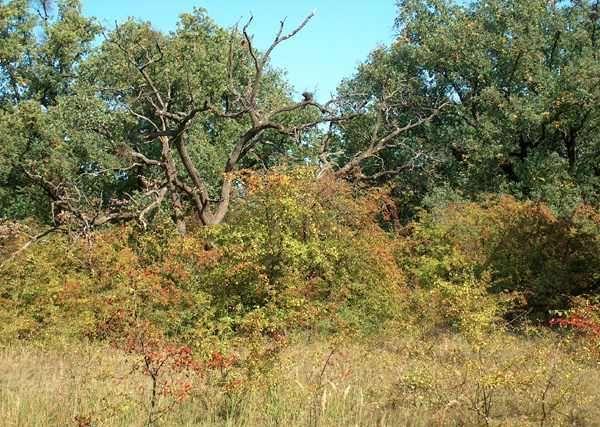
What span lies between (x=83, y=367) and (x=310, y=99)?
36.8ft

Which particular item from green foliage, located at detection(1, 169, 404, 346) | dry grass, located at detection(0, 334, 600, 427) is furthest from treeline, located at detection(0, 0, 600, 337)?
dry grass, located at detection(0, 334, 600, 427)

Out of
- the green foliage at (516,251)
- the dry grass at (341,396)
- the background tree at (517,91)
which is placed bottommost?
the dry grass at (341,396)

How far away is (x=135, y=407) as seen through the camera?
702 centimetres

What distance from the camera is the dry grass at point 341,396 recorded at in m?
6.77

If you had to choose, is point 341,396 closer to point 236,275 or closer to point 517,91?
point 236,275

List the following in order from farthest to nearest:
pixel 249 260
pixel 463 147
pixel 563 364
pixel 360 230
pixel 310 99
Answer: pixel 463 147, pixel 310 99, pixel 360 230, pixel 249 260, pixel 563 364

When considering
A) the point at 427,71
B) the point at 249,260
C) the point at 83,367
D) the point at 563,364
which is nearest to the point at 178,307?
the point at 249,260

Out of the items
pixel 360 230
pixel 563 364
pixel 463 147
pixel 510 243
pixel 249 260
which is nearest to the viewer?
pixel 563 364

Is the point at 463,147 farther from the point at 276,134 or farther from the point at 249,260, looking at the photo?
the point at 249,260

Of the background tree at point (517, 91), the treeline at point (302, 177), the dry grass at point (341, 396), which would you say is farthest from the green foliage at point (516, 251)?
the dry grass at point (341, 396)

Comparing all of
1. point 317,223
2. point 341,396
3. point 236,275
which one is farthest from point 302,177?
point 341,396

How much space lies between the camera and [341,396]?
7.68 m

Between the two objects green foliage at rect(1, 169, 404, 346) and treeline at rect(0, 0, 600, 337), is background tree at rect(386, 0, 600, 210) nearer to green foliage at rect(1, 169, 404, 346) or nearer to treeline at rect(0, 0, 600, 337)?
treeline at rect(0, 0, 600, 337)

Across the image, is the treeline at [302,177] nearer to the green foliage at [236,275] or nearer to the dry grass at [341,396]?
the green foliage at [236,275]
